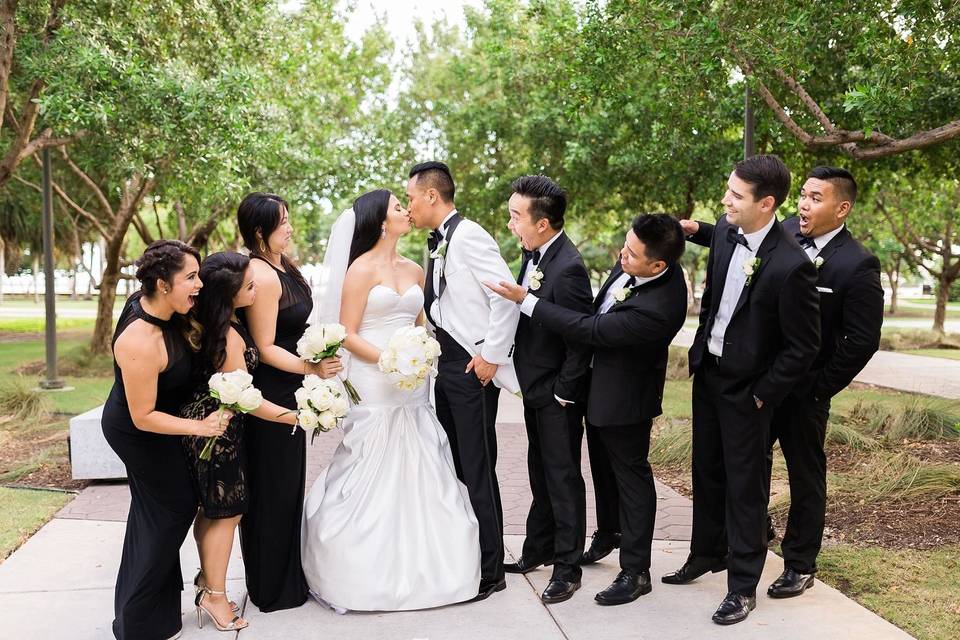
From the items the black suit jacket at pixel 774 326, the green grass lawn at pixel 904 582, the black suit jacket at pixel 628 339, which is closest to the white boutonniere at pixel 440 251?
the black suit jacket at pixel 628 339

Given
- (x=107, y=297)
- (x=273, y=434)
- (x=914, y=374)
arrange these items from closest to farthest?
(x=273, y=434), (x=914, y=374), (x=107, y=297)

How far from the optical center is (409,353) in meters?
4.70

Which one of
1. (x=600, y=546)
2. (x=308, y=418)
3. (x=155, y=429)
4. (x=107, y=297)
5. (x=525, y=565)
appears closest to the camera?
(x=155, y=429)

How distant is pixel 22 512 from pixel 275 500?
3.07m

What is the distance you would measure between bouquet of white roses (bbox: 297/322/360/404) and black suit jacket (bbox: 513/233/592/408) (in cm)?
107

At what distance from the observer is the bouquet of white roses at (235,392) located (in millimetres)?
4105

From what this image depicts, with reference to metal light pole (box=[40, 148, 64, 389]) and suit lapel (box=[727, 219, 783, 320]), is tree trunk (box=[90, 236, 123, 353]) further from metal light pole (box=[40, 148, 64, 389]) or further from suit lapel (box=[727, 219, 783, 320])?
suit lapel (box=[727, 219, 783, 320])

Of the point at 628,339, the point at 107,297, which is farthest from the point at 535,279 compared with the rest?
the point at 107,297

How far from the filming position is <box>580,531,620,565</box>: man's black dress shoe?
5.53m

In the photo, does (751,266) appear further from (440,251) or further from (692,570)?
(692,570)

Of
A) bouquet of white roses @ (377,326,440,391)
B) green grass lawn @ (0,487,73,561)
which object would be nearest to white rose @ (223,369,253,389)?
bouquet of white roses @ (377,326,440,391)

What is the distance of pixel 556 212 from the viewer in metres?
5.02

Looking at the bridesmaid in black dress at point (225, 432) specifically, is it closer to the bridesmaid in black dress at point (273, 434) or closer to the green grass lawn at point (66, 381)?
the bridesmaid in black dress at point (273, 434)

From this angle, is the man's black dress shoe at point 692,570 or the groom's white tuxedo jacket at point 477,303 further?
the man's black dress shoe at point 692,570
